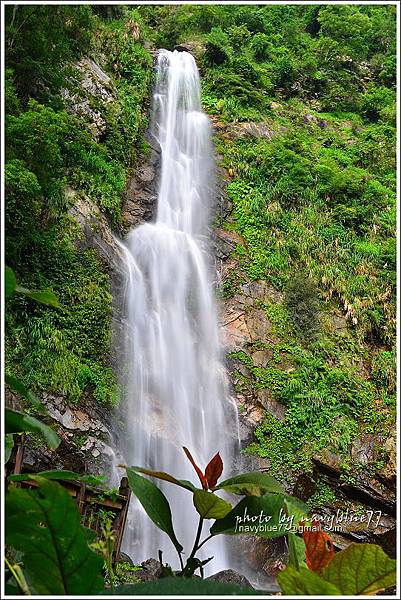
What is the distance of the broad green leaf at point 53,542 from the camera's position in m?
0.46

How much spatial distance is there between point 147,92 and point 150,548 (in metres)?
10.9

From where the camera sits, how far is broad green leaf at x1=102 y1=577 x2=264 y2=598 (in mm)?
469

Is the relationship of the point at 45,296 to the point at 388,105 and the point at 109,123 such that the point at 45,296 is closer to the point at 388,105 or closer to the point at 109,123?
the point at 109,123

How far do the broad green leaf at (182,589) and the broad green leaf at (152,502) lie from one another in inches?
8.7

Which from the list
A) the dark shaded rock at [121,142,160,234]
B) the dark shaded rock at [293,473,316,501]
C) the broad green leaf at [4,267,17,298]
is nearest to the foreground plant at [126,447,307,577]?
the broad green leaf at [4,267,17,298]

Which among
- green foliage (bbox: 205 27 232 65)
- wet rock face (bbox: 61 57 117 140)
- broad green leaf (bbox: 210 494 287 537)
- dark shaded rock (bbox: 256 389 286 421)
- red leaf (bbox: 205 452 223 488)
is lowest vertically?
dark shaded rock (bbox: 256 389 286 421)

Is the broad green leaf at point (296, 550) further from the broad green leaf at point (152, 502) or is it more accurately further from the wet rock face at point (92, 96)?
the wet rock face at point (92, 96)

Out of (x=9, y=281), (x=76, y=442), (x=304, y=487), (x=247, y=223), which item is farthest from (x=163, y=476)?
(x=247, y=223)

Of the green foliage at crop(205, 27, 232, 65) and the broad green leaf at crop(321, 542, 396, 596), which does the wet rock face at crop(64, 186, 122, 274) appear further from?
the green foliage at crop(205, 27, 232, 65)

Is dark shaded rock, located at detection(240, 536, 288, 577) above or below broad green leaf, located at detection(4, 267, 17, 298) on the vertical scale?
below

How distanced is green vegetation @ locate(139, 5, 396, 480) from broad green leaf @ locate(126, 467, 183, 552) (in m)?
8.17

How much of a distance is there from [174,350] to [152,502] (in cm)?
864

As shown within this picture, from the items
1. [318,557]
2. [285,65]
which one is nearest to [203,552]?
[318,557]

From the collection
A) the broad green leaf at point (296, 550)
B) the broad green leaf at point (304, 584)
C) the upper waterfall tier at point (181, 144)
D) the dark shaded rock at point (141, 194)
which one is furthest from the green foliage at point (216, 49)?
the broad green leaf at point (304, 584)
